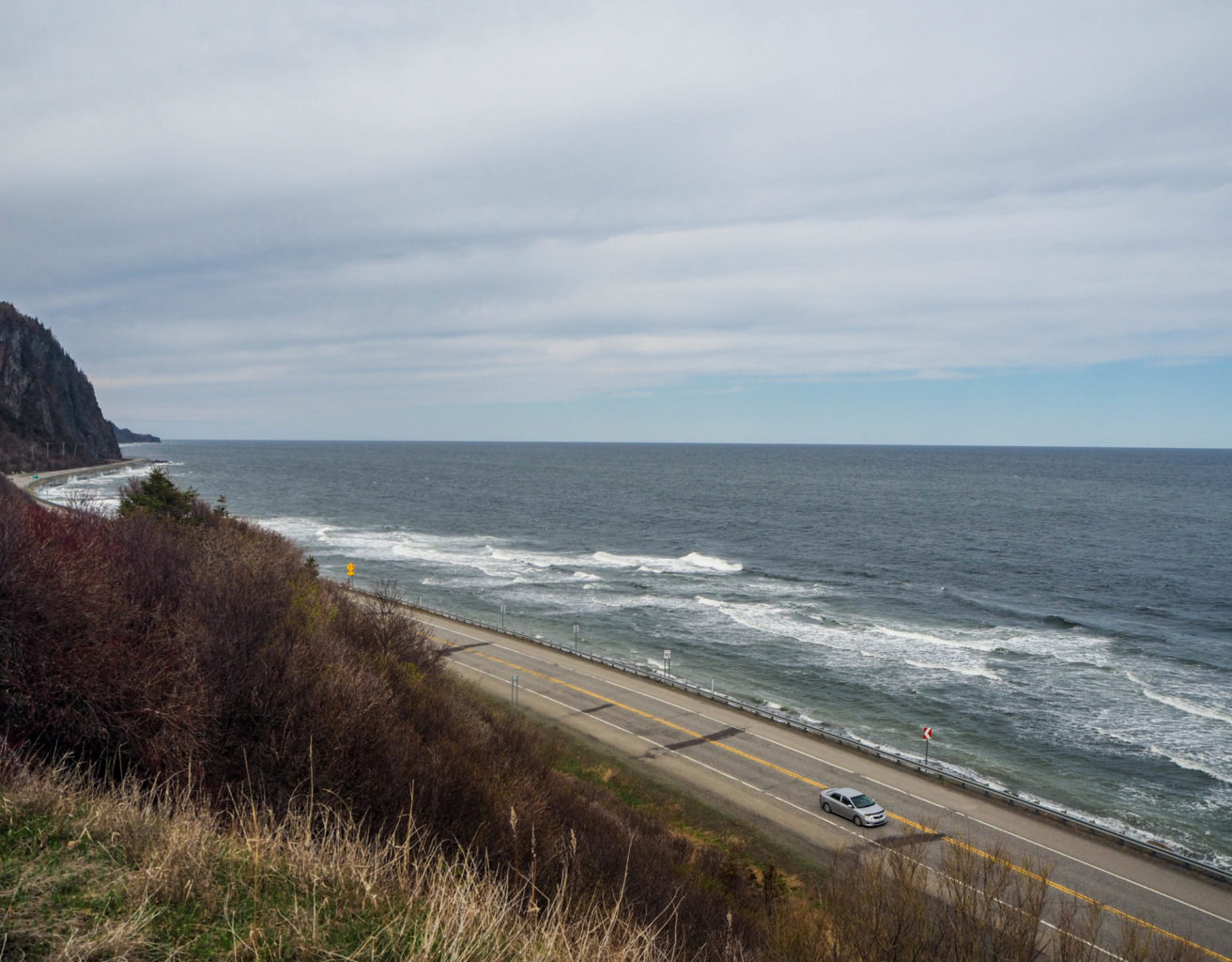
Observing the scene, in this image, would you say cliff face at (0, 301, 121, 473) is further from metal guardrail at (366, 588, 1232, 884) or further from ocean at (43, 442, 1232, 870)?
metal guardrail at (366, 588, 1232, 884)

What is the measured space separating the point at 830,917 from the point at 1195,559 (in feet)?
301

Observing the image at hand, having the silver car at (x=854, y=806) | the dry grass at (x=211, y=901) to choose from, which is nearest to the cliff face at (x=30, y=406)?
the silver car at (x=854, y=806)

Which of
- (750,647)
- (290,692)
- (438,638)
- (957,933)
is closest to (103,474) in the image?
(438,638)

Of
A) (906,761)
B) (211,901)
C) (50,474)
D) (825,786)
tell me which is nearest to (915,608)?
(906,761)

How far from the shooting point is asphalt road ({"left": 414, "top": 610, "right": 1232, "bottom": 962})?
23.8 metres

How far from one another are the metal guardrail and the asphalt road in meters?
0.30

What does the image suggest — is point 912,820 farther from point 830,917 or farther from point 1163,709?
point 1163,709

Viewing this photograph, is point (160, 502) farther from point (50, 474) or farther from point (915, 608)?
point (50, 474)

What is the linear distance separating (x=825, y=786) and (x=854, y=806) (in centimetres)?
296

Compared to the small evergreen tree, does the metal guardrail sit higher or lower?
lower

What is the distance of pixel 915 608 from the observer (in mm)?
64938

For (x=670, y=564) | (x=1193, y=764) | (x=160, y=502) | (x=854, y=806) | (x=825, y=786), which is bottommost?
(x=1193, y=764)

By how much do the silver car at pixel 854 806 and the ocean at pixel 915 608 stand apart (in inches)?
341

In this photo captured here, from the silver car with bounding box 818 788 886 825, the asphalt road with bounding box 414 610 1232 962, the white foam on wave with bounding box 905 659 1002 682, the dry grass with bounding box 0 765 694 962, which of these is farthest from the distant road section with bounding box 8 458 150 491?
the dry grass with bounding box 0 765 694 962
